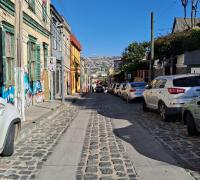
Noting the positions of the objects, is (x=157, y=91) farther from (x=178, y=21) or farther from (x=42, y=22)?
(x=178, y=21)

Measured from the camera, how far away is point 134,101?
24.6 meters

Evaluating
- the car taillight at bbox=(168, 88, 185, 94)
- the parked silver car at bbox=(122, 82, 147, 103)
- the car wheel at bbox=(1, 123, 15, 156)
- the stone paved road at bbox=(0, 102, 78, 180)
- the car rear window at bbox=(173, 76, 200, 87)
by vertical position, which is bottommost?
the stone paved road at bbox=(0, 102, 78, 180)

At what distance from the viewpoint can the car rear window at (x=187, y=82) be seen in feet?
39.3

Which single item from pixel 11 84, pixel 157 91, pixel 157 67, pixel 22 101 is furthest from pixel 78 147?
pixel 157 67

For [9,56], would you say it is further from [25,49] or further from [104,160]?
[104,160]

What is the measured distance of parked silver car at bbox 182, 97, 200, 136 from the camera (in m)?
8.66

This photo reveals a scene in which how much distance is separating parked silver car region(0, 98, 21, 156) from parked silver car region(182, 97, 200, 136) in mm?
4272

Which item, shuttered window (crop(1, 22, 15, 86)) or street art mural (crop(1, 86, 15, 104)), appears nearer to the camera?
street art mural (crop(1, 86, 15, 104))

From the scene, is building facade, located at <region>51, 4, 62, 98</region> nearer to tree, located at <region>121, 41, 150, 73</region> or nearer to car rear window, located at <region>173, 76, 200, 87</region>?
car rear window, located at <region>173, 76, 200, 87</region>

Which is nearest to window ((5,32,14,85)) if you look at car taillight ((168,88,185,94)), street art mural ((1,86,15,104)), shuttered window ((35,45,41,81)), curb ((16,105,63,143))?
street art mural ((1,86,15,104))

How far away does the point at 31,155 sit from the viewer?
7.38 meters

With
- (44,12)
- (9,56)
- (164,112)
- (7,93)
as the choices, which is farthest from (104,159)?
(44,12)

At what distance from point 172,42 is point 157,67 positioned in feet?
31.1

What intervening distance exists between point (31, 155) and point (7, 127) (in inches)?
36.5
